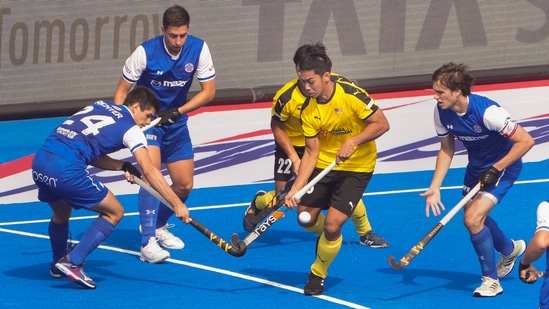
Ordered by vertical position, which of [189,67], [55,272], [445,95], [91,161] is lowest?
[55,272]

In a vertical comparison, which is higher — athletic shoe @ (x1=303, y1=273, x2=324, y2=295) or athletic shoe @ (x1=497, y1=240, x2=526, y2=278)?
athletic shoe @ (x1=497, y1=240, x2=526, y2=278)

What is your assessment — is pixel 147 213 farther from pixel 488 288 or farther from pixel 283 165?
pixel 488 288

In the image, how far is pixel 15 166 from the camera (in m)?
12.6

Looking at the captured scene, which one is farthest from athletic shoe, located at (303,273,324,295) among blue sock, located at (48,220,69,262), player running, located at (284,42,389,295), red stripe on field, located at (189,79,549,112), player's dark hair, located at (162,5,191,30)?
red stripe on field, located at (189,79,549,112)

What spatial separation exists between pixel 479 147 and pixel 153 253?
9.44 ft

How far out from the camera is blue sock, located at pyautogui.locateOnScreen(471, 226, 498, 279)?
27.5 ft

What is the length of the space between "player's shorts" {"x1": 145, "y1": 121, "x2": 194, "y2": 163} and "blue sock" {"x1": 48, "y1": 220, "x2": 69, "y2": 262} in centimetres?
118

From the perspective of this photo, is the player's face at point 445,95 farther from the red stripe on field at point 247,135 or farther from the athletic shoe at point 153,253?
the red stripe on field at point 247,135

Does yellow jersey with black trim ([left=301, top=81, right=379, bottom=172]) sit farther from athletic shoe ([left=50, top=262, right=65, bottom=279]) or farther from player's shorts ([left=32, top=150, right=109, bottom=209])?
athletic shoe ([left=50, top=262, right=65, bottom=279])

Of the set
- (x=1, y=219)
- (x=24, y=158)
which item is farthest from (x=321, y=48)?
(x=24, y=158)

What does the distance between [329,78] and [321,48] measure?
0.80ft

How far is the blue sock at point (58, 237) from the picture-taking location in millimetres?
9039

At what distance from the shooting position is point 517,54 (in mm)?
15062

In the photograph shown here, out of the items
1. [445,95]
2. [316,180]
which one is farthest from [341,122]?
[445,95]
